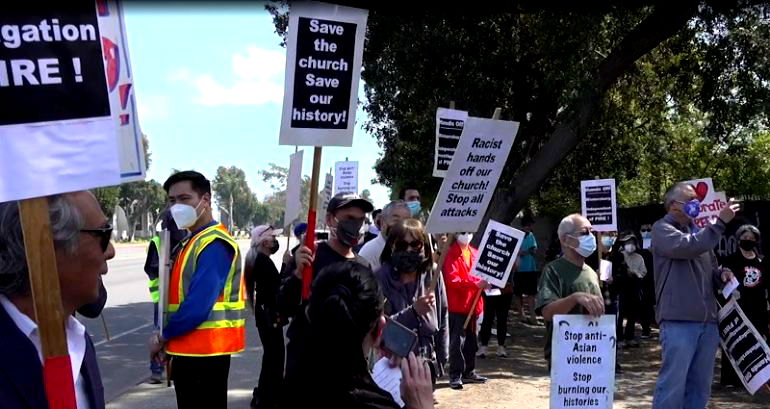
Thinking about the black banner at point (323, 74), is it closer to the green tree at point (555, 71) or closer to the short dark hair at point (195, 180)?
the short dark hair at point (195, 180)

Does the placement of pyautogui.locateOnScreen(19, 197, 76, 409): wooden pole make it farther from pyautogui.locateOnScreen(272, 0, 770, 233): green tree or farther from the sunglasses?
pyautogui.locateOnScreen(272, 0, 770, 233): green tree

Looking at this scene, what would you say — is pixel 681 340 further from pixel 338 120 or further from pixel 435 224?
pixel 338 120

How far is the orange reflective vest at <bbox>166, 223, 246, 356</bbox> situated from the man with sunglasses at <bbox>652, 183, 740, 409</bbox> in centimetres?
318

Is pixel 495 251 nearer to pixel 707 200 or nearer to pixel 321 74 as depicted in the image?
pixel 707 200

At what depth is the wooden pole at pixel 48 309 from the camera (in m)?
1.88

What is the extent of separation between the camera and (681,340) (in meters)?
5.54

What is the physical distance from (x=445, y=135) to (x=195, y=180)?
2998 millimetres

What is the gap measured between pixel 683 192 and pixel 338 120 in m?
2.87

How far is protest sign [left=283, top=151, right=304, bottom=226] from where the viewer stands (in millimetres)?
6746

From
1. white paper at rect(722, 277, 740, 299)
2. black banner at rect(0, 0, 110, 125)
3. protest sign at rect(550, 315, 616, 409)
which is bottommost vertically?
protest sign at rect(550, 315, 616, 409)

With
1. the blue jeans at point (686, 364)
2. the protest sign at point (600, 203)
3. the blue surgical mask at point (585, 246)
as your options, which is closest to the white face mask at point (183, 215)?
the blue surgical mask at point (585, 246)

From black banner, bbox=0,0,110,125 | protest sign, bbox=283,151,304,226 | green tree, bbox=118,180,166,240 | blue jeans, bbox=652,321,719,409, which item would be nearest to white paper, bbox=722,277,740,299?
blue jeans, bbox=652,321,719,409

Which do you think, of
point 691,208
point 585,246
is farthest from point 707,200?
point 585,246

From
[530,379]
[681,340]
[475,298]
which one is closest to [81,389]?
[681,340]
